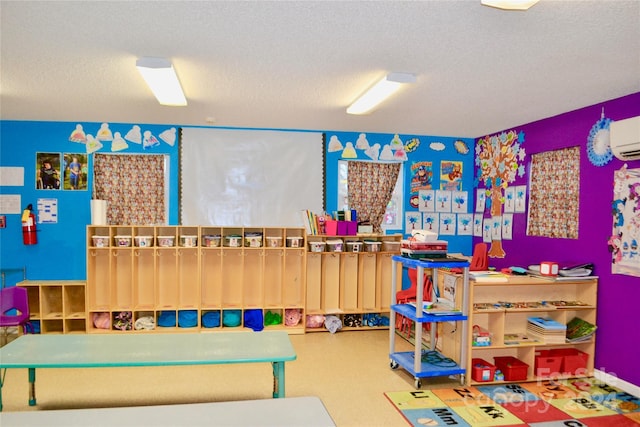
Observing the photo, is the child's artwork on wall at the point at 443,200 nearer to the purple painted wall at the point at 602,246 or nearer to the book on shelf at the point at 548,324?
the purple painted wall at the point at 602,246

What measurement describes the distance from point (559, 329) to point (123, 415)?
3.84 metres

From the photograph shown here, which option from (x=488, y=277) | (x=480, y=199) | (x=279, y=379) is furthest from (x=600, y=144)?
(x=279, y=379)

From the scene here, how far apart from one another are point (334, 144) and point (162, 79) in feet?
9.79

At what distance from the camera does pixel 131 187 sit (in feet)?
18.9

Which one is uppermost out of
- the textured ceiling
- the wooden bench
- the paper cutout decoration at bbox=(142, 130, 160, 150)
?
the textured ceiling

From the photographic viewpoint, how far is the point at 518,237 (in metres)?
5.43

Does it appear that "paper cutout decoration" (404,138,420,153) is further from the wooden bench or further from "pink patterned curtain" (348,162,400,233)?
the wooden bench

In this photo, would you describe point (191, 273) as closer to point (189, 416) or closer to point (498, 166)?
point (189, 416)

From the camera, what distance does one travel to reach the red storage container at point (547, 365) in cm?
413

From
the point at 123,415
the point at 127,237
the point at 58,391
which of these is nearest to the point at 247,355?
the point at 123,415

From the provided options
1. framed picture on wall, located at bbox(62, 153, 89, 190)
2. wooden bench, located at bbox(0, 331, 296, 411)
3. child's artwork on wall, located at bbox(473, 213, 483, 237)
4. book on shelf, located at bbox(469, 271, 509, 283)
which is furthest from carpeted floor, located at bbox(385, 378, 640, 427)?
framed picture on wall, located at bbox(62, 153, 89, 190)

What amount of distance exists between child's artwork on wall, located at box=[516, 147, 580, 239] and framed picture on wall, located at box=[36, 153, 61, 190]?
6.03 metres

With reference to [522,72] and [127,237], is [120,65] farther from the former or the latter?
[522,72]

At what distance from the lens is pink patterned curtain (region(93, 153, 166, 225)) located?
5699 millimetres
